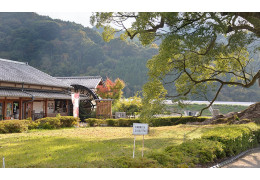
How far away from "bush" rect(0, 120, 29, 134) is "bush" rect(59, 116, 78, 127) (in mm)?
3032

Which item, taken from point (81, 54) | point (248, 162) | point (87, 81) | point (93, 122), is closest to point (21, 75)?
point (93, 122)

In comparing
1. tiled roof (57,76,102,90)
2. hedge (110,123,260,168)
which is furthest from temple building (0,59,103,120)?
hedge (110,123,260,168)

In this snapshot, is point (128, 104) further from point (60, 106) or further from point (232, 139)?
point (232, 139)

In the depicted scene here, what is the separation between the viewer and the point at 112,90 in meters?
25.7

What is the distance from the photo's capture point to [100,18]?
939cm

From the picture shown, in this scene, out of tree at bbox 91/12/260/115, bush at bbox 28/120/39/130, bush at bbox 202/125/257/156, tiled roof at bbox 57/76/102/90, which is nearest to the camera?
bush at bbox 202/125/257/156

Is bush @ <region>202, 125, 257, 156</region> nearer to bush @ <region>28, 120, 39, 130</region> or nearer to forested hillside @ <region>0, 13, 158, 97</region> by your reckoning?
bush @ <region>28, 120, 39, 130</region>

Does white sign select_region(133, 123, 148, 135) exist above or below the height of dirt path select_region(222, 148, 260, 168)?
above

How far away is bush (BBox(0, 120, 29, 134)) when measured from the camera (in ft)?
37.9

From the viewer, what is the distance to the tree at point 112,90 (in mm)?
25266

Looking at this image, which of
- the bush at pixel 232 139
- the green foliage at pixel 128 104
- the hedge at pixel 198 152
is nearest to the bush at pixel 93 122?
the green foliage at pixel 128 104

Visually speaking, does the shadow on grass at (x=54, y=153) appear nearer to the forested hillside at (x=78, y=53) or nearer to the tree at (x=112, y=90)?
the tree at (x=112, y=90)

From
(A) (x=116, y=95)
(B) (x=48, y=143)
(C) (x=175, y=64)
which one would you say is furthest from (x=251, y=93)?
(B) (x=48, y=143)

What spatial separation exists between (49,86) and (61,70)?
14.1 meters
